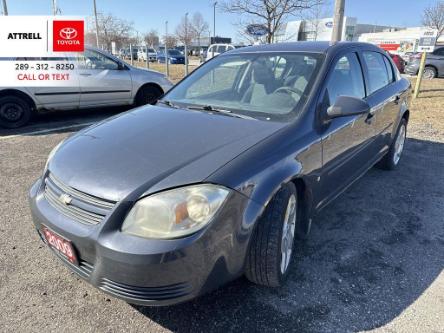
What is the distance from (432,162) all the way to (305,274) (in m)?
3.59

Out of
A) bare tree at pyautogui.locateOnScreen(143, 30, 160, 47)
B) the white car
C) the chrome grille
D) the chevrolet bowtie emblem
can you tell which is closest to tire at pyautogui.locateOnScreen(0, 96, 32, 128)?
the white car

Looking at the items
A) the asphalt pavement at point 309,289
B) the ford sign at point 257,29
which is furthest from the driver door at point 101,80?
the ford sign at point 257,29

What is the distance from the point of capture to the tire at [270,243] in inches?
79.5

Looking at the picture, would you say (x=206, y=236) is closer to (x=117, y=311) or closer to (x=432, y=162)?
(x=117, y=311)

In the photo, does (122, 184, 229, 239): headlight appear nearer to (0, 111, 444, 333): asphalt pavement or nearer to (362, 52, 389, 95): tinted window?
(0, 111, 444, 333): asphalt pavement

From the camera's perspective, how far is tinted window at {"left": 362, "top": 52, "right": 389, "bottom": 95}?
362 centimetres

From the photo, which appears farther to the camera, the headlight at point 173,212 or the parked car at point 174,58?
the parked car at point 174,58

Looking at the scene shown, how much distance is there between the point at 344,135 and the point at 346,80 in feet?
1.78

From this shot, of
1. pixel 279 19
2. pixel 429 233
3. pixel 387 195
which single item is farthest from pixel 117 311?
pixel 279 19

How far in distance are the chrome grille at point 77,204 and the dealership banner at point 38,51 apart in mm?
5467

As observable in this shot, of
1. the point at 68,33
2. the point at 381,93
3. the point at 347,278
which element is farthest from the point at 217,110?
the point at 68,33

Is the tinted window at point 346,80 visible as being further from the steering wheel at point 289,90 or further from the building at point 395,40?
the building at point 395,40

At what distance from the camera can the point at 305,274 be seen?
8.28ft

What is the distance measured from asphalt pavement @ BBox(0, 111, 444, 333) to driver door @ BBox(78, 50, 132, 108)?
3977mm
